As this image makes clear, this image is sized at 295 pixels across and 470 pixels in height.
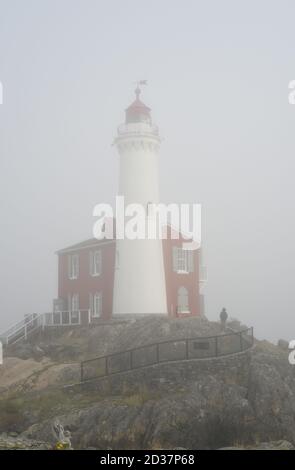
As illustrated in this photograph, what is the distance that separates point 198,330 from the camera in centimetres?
3406

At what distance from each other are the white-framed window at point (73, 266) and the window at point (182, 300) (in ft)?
27.1

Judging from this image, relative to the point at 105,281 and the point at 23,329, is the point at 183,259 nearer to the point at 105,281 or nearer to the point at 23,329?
the point at 105,281

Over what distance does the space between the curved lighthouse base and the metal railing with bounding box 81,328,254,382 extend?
834cm

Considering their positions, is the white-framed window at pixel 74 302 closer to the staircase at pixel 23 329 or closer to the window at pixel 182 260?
the staircase at pixel 23 329

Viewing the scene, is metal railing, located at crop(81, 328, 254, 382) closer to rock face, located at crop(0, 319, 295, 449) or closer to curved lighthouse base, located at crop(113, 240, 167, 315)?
rock face, located at crop(0, 319, 295, 449)

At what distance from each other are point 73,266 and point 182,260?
8888 mm

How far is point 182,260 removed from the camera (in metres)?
43.4

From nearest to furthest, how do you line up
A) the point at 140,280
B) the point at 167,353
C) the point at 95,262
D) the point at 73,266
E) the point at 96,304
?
the point at 167,353
the point at 140,280
the point at 96,304
the point at 95,262
the point at 73,266

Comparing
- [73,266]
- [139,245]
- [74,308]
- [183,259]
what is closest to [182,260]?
[183,259]

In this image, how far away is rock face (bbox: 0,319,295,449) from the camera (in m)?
25.4
